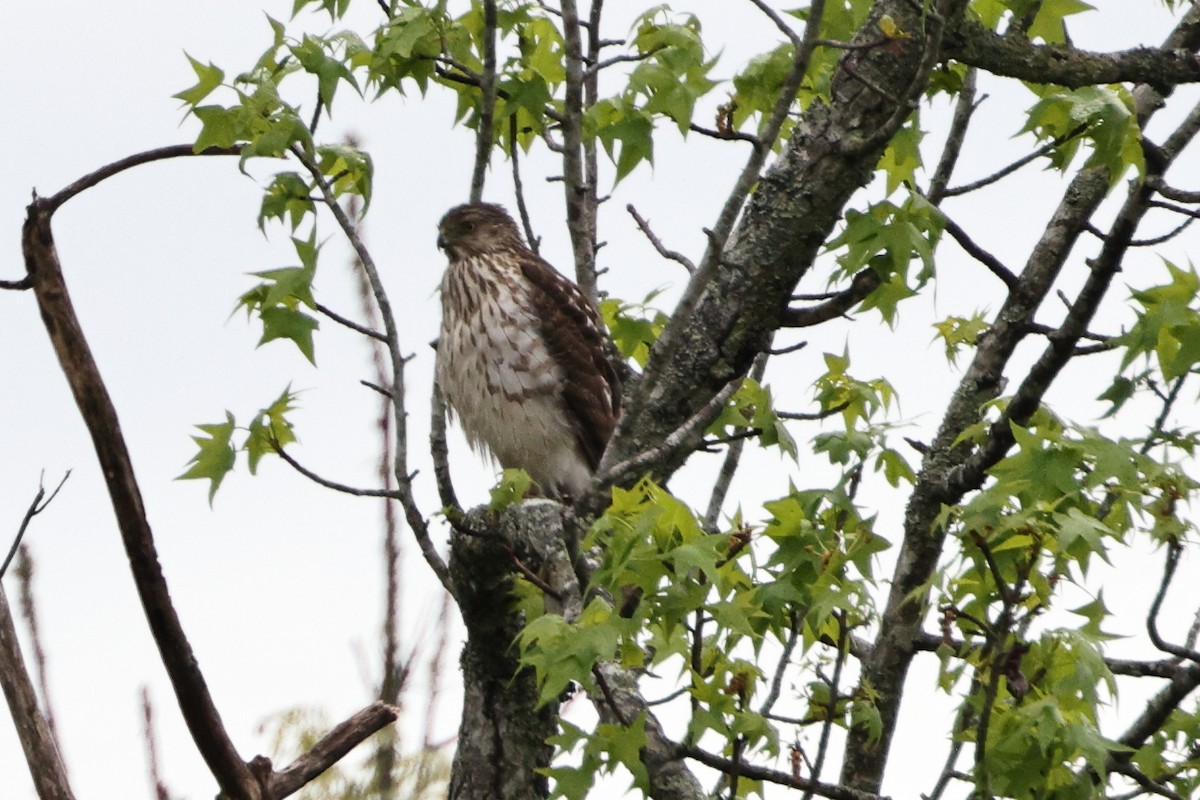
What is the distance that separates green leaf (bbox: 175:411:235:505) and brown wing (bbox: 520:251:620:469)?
2003 millimetres

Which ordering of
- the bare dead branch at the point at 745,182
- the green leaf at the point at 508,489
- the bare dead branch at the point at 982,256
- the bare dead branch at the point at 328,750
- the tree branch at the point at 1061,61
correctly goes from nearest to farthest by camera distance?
the bare dead branch at the point at 745,182
the green leaf at the point at 508,489
the bare dead branch at the point at 328,750
the tree branch at the point at 1061,61
the bare dead branch at the point at 982,256

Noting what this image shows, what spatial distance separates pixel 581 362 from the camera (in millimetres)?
6383

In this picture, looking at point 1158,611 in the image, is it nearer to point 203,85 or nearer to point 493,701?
point 493,701

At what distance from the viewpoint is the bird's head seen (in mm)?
6910

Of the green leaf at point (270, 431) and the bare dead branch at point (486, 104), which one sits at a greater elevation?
the bare dead branch at point (486, 104)

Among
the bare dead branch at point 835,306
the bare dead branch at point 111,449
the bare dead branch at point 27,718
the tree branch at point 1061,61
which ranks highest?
the tree branch at point 1061,61

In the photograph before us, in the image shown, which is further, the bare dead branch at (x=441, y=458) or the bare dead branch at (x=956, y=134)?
the bare dead branch at (x=956, y=134)

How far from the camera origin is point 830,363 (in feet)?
15.6

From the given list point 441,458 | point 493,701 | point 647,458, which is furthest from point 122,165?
point 493,701

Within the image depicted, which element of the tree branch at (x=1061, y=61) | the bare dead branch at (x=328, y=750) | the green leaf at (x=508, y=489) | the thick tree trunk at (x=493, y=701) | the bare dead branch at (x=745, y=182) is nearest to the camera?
the bare dead branch at (x=745, y=182)

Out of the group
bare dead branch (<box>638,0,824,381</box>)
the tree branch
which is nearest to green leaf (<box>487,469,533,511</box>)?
bare dead branch (<box>638,0,824,381</box>)

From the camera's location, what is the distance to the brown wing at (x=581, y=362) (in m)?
6.36

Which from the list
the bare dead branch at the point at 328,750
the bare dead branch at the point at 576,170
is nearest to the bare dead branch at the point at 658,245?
the bare dead branch at the point at 576,170

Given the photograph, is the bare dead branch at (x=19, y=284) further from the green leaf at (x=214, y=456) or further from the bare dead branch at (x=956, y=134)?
the bare dead branch at (x=956, y=134)
